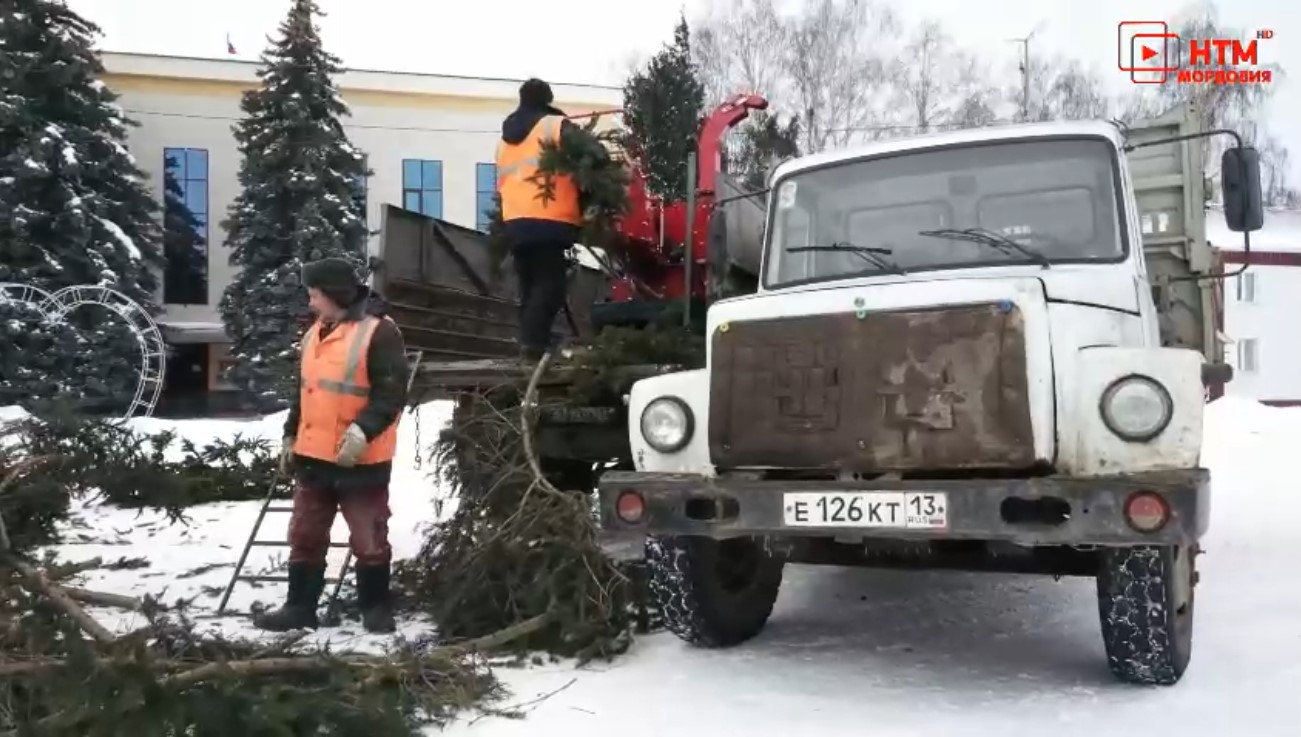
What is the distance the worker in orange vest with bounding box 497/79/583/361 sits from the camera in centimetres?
593

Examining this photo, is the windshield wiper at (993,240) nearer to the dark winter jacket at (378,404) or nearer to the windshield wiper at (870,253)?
the windshield wiper at (870,253)

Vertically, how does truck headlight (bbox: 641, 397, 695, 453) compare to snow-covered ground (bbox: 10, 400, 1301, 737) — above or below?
above

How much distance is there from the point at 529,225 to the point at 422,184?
70.1 ft

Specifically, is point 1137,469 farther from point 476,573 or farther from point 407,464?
point 407,464

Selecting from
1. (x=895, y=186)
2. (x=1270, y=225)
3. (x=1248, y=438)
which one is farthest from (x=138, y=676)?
(x=1270, y=225)

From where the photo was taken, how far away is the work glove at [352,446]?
4676 millimetres

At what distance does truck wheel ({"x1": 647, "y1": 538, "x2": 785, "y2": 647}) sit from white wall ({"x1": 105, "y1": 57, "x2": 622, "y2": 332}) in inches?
847

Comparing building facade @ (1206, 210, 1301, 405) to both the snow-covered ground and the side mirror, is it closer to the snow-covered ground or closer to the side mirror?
the snow-covered ground

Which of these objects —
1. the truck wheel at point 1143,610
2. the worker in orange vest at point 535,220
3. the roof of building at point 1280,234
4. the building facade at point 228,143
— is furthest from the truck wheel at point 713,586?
the roof of building at point 1280,234

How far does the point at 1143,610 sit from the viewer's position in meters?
3.83

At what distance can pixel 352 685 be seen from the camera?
3609 mm

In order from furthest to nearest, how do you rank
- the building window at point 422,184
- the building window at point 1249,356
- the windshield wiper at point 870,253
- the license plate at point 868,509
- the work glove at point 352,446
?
the building window at point 1249,356
the building window at point 422,184
the work glove at point 352,446
the windshield wiper at point 870,253
the license plate at point 868,509

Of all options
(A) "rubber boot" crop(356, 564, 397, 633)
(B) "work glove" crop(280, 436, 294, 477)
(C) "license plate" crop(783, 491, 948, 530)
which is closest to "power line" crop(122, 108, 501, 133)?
(B) "work glove" crop(280, 436, 294, 477)

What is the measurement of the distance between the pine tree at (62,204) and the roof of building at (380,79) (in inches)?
122
